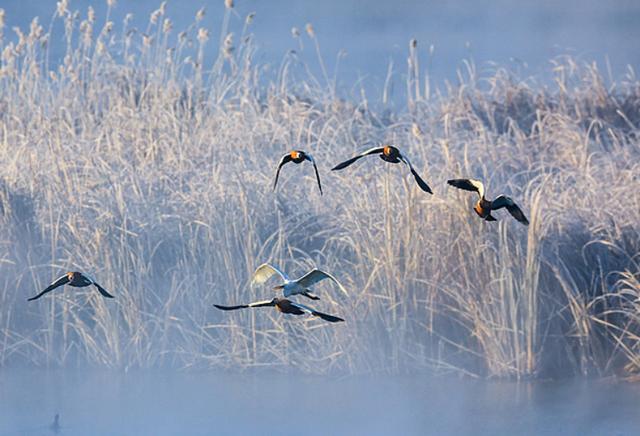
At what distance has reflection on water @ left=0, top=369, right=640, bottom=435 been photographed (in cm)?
558

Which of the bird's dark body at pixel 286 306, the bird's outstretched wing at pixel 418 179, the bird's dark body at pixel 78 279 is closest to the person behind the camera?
the bird's outstretched wing at pixel 418 179

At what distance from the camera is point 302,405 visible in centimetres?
588

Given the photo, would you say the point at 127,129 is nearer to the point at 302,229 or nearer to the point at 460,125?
the point at 302,229

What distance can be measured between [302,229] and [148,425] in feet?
5.44

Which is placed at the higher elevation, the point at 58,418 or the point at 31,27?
the point at 31,27

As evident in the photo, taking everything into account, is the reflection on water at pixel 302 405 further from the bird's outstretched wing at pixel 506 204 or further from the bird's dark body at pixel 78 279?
the bird's outstretched wing at pixel 506 204

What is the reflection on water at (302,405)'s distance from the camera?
5.58 m

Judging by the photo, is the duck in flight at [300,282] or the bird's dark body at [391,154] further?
the bird's dark body at [391,154]

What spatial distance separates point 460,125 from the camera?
9516 mm

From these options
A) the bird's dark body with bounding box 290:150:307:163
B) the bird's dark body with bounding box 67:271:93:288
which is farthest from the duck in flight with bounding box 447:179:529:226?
the bird's dark body with bounding box 67:271:93:288

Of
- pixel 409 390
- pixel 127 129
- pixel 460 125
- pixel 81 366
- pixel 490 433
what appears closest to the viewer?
pixel 490 433

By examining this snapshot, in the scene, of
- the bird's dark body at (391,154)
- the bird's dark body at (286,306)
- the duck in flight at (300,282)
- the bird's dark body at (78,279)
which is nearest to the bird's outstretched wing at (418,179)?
the bird's dark body at (391,154)

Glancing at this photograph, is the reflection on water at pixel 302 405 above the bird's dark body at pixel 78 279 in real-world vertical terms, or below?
below

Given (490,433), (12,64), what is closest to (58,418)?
(490,433)
